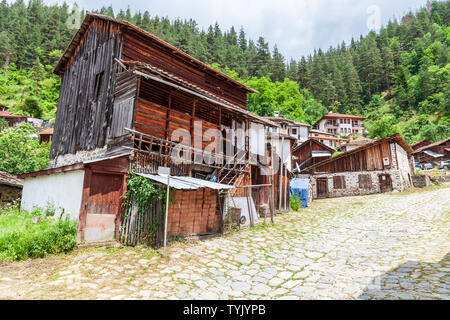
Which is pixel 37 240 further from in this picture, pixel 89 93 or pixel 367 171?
pixel 367 171

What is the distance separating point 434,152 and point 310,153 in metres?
28.9

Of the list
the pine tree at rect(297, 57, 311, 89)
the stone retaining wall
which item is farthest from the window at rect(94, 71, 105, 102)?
the pine tree at rect(297, 57, 311, 89)

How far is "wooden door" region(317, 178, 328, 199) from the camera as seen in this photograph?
93.8 feet

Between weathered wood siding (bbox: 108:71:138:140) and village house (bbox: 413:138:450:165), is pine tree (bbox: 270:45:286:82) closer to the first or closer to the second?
village house (bbox: 413:138:450:165)

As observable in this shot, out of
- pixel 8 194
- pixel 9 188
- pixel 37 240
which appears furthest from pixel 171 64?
pixel 8 194

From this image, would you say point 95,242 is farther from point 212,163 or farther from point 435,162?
point 435,162

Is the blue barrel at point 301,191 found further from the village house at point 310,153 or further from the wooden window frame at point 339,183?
the village house at point 310,153

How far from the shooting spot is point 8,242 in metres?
6.74

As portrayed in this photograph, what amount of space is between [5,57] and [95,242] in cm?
8026

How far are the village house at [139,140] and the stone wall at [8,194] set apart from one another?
381 cm

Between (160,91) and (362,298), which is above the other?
(160,91)

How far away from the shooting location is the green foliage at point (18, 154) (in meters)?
19.3

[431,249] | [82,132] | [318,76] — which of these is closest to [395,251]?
[431,249]

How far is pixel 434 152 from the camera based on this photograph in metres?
44.9
